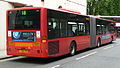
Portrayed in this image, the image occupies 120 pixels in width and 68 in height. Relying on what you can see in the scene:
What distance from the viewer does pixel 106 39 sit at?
69.4 ft

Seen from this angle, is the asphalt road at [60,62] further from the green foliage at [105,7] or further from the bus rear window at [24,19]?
the green foliage at [105,7]

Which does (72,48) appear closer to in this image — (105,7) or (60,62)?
(60,62)

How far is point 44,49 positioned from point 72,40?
3241mm

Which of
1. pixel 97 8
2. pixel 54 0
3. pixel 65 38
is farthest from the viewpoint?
pixel 97 8

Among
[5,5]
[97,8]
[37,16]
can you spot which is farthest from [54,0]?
[97,8]

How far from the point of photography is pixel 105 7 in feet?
163

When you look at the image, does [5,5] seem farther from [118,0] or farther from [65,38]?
[118,0]

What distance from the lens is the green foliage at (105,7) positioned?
1936 inches

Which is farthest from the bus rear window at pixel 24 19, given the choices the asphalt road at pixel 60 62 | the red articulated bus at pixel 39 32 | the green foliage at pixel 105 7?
the green foliage at pixel 105 7

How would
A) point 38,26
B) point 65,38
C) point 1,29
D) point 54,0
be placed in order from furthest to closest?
point 54,0 < point 1,29 < point 65,38 < point 38,26

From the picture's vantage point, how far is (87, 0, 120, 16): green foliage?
1936 inches

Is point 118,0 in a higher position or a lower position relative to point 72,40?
higher

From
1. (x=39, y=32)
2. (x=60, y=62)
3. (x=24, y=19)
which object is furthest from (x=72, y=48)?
(x=24, y=19)

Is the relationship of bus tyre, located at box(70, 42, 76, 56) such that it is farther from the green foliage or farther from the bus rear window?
the green foliage
